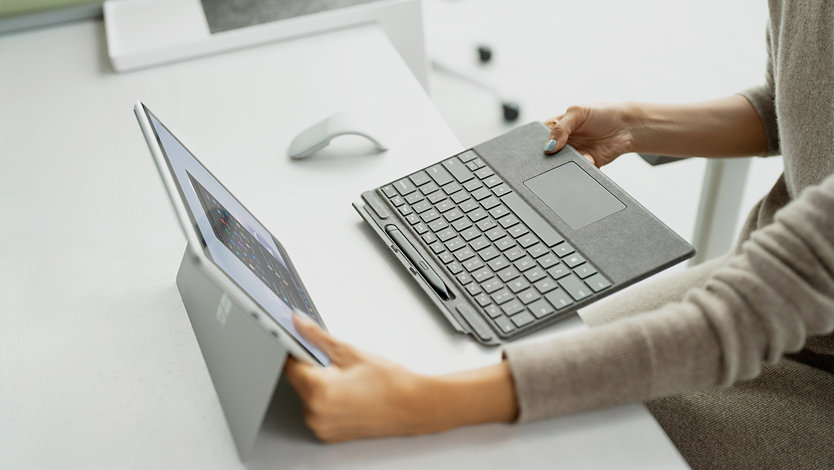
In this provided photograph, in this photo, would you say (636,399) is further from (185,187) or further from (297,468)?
(185,187)

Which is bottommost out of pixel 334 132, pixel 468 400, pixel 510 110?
pixel 510 110

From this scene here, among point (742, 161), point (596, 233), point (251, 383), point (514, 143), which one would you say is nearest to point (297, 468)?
point (251, 383)

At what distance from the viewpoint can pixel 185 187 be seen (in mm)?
601

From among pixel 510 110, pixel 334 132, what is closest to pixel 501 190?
pixel 334 132

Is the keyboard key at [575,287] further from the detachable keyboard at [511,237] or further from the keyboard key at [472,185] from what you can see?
the keyboard key at [472,185]

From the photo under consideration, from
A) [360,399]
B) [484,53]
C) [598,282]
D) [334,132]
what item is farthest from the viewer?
[484,53]

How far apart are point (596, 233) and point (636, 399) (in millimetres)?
188

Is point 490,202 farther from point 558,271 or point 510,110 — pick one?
point 510,110

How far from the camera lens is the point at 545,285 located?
0.68m

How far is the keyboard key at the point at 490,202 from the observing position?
0.78 metres

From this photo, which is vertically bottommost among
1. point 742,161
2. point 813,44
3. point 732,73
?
point 732,73

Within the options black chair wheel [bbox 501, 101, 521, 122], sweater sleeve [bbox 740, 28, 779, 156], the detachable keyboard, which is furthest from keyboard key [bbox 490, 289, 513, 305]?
black chair wheel [bbox 501, 101, 521, 122]

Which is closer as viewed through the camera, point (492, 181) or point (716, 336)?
point (716, 336)

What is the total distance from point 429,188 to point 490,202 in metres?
0.07
